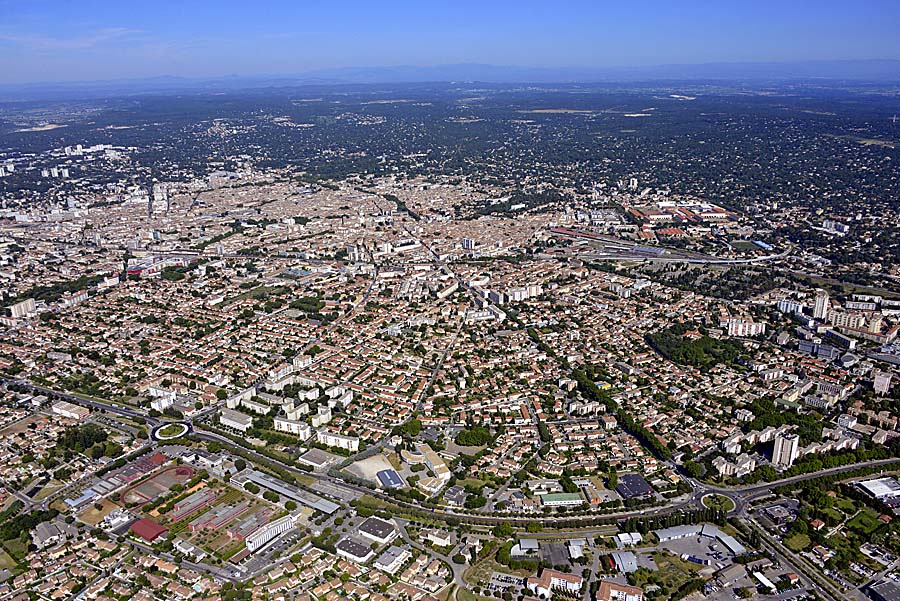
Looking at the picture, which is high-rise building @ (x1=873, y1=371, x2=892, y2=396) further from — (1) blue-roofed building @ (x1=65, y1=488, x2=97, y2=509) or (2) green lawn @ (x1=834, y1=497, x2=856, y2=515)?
(1) blue-roofed building @ (x1=65, y1=488, x2=97, y2=509)

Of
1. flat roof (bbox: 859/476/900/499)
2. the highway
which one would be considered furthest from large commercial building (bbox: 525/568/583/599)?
flat roof (bbox: 859/476/900/499)

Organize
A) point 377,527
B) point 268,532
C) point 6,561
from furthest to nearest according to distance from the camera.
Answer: point 377,527 < point 268,532 < point 6,561

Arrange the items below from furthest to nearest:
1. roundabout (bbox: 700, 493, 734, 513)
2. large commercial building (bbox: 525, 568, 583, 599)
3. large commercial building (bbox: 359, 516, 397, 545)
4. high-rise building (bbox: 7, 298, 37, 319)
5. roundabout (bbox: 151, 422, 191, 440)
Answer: high-rise building (bbox: 7, 298, 37, 319) < roundabout (bbox: 151, 422, 191, 440) < roundabout (bbox: 700, 493, 734, 513) < large commercial building (bbox: 359, 516, 397, 545) < large commercial building (bbox: 525, 568, 583, 599)

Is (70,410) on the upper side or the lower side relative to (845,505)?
upper

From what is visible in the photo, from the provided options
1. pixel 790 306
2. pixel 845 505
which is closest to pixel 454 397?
pixel 845 505

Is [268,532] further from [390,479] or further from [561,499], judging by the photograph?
[561,499]

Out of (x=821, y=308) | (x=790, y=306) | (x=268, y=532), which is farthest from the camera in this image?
(x=790, y=306)

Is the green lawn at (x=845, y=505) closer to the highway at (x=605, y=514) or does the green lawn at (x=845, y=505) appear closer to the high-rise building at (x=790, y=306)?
the highway at (x=605, y=514)

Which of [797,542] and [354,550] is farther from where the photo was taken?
[797,542]
